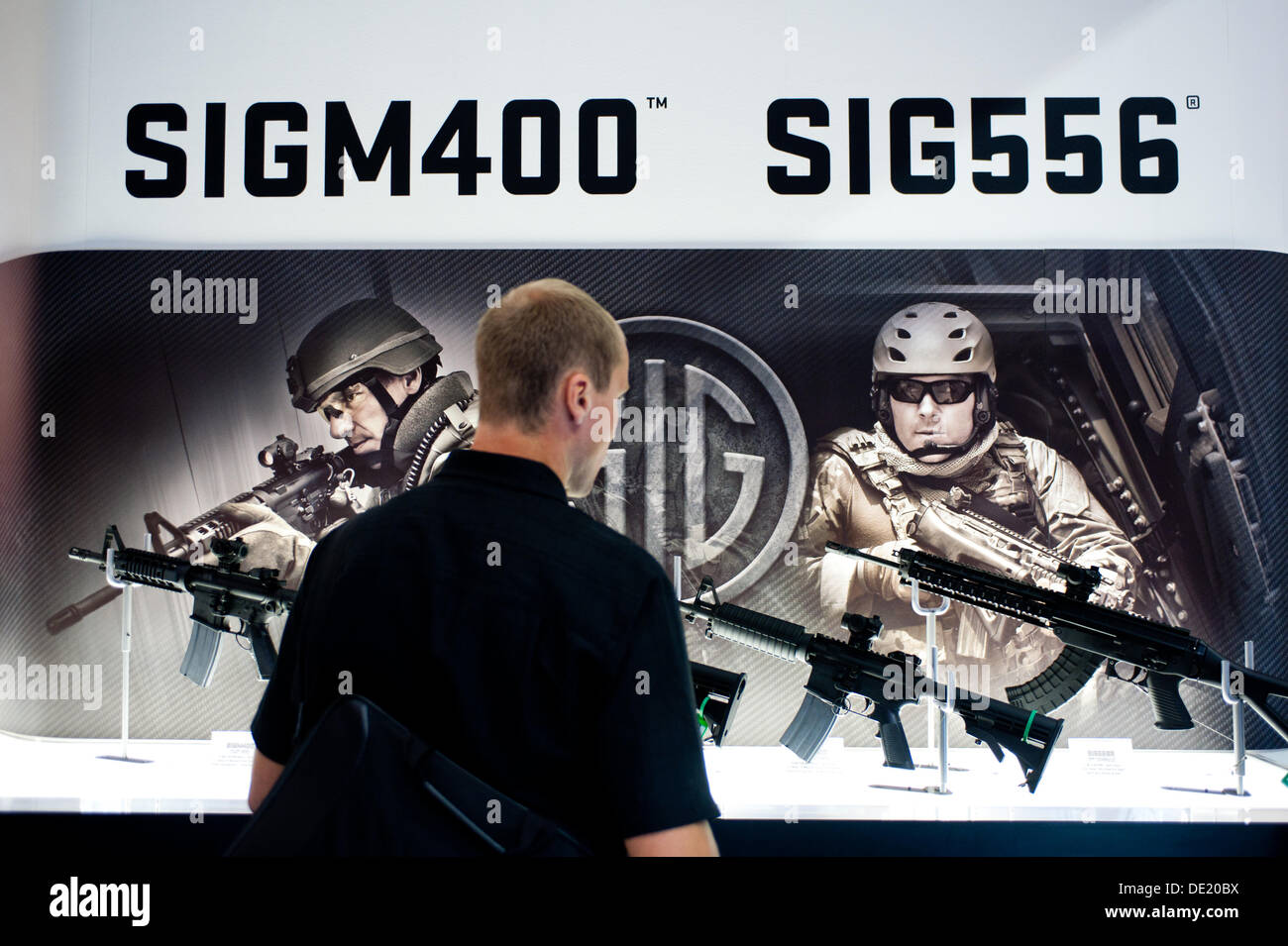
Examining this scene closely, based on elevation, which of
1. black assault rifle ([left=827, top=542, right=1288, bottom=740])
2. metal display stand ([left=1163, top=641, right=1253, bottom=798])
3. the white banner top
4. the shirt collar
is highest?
the white banner top

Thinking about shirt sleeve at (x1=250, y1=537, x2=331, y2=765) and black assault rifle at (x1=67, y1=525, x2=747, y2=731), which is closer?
shirt sleeve at (x1=250, y1=537, x2=331, y2=765)

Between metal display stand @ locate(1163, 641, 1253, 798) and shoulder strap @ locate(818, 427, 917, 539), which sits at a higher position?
shoulder strap @ locate(818, 427, 917, 539)

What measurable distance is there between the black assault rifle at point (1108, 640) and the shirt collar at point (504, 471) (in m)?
1.72

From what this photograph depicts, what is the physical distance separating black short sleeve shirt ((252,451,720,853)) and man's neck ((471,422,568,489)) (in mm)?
69

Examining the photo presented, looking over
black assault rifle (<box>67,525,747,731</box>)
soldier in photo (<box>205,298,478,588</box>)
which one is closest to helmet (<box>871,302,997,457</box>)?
black assault rifle (<box>67,525,747,731</box>)

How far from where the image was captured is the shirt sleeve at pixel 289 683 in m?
1.05

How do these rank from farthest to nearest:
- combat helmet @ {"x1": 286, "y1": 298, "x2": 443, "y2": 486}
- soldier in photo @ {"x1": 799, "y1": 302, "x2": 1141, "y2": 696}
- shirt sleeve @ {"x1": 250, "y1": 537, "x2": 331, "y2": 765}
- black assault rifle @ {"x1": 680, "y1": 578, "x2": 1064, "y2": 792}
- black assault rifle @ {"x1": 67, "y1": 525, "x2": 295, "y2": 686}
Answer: combat helmet @ {"x1": 286, "y1": 298, "x2": 443, "y2": 486}, soldier in photo @ {"x1": 799, "y1": 302, "x2": 1141, "y2": 696}, black assault rifle @ {"x1": 67, "y1": 525, "x2": 295, "y2": 686}, black assault rifle @ {"x1": 680, "y1": 578, "x2": 1064, "y2": 792}, shirt sleeve @ {"x1": 250, "y1": 537, "x2": 331, "y2": 765}

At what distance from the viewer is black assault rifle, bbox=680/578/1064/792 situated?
7.59 feet

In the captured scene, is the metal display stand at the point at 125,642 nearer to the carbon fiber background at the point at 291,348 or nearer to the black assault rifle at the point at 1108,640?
the carbon fiber background at the point at 291,348

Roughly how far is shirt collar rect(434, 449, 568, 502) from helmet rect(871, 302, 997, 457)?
211 cm

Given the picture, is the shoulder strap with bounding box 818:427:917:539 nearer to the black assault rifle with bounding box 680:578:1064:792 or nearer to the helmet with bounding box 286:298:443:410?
the black assault rifle with bounding box 680:578:1064:792

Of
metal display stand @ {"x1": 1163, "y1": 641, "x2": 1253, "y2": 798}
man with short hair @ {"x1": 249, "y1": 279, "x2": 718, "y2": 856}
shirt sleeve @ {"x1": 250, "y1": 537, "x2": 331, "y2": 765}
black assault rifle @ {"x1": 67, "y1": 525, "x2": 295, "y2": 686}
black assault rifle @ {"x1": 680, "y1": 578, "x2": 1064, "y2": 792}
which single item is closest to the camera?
man with short hair @ {"x1": 249, "y1": 279, "x2": 718, "y2": 856}

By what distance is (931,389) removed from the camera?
2.95 meters
